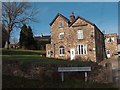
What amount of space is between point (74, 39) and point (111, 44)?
36.6 ft

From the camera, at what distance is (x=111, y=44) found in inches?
1597

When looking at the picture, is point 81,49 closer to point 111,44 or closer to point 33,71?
point 111,44

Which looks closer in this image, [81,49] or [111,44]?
Result: [81,49]

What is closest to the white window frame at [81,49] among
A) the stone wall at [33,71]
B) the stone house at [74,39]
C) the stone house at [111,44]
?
the stone house at [74,39]

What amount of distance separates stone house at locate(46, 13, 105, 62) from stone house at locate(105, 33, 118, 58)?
7051 millimetres

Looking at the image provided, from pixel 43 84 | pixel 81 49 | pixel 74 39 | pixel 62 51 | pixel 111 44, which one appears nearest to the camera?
pixel 43 84

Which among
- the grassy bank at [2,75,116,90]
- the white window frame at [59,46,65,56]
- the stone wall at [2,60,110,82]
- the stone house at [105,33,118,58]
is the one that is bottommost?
the grassy bank at [2,75,116,90]

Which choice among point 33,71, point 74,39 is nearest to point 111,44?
point 74,39

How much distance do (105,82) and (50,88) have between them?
12.1 feet

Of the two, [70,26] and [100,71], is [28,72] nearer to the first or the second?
[100,71]

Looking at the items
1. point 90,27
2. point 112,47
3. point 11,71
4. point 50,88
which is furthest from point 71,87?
point 112,47

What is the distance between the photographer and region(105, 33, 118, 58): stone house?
39312mm

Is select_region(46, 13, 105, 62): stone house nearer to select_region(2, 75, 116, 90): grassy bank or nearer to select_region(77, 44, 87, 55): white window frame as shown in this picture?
select_region(77, 44, 87, 55): white window frame

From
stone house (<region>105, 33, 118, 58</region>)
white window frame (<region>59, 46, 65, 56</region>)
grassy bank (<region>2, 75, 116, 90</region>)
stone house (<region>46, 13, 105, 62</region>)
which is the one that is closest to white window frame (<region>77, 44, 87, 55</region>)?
stone house (<region>46, 13, 105, 62</region>)
